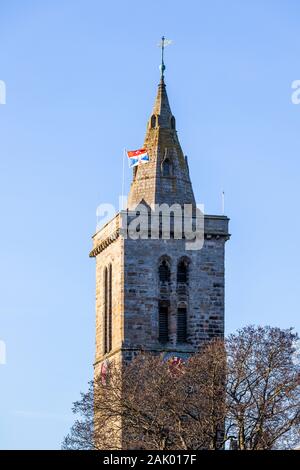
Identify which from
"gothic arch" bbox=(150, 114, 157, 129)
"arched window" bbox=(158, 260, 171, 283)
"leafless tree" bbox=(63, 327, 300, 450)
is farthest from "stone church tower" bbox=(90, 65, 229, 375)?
"leafless tree" bbox=(63, 327, 300, 450)

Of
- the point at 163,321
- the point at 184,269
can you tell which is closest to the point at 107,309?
the point at 163,321

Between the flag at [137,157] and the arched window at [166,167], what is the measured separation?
3.21ft

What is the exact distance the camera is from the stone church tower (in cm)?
11269

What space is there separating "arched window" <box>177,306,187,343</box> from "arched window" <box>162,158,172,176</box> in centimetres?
701

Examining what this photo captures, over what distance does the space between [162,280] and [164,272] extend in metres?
0.42

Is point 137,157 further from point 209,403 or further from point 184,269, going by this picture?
point 209,403

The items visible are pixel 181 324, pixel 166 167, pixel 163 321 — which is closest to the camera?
pixel 163 321

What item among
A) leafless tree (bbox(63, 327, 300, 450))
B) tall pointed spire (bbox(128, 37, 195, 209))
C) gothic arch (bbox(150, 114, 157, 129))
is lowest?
leafless tree (bbox(63, 327, 300, 450))

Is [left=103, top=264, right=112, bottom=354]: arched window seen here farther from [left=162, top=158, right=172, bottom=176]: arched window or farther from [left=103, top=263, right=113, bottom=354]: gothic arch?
[left=162, top=158, right=172, bottom=176]: arched window

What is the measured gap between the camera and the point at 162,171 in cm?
11538
